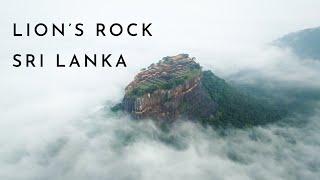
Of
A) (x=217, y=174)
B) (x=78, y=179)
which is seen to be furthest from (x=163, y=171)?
(x=78, y=179)

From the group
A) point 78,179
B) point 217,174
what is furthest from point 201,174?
point 78,179

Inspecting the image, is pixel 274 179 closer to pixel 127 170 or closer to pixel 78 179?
pixel 127 170

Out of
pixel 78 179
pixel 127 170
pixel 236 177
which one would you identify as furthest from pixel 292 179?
pixel 78 179

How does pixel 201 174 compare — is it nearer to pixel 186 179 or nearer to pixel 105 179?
pixel 186 179

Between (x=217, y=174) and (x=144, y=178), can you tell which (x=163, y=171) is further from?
(x=217, y=174)

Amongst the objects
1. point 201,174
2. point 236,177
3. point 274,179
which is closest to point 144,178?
point 201,174

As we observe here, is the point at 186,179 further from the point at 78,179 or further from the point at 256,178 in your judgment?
the point at 78,179
